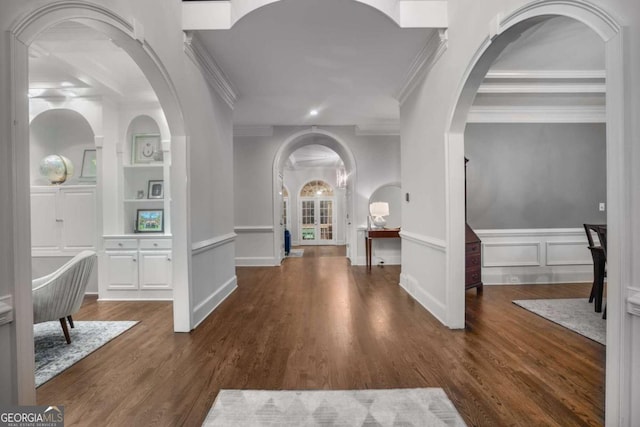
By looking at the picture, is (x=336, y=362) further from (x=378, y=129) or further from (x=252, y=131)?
(x=252, y=131)

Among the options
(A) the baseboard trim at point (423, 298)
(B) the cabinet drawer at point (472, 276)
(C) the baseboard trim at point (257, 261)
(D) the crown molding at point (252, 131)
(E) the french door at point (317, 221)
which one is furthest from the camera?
(E) the french door at point (317, 221)

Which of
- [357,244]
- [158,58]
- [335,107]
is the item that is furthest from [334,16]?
[357,244]

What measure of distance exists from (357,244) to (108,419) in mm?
5074

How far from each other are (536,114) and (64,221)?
7.06m

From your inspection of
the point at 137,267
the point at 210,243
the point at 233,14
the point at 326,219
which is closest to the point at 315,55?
the point at 233,14

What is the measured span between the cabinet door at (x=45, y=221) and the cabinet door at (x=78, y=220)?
11 cm

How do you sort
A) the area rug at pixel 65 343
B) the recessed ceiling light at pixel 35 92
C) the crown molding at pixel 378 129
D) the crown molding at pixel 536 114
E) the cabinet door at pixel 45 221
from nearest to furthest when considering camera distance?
the area rug at pixel 65 343
the recessed ceiling light at pixel 35 92
the cabinet door at pixel 45 221
the crown molding at pixel 536 114
the crown molding at pixel 378 129

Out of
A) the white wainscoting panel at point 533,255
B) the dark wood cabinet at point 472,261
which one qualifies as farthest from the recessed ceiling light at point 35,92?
the white wainscoting panel at point 533,255

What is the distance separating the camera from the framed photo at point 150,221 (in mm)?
4020

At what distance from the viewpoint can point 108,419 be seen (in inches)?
64.0

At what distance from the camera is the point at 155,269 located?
3.85 meters

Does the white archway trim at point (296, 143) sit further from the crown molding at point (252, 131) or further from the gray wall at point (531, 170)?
the gray wall at point (531, 170)

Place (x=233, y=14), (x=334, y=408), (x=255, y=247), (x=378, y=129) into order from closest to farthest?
1. (x=334, y=408)
2. (x=233, y=14)
3. (x=378, y=129)
4. (x=255, y=247)

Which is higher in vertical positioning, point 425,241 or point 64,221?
point 64,221
